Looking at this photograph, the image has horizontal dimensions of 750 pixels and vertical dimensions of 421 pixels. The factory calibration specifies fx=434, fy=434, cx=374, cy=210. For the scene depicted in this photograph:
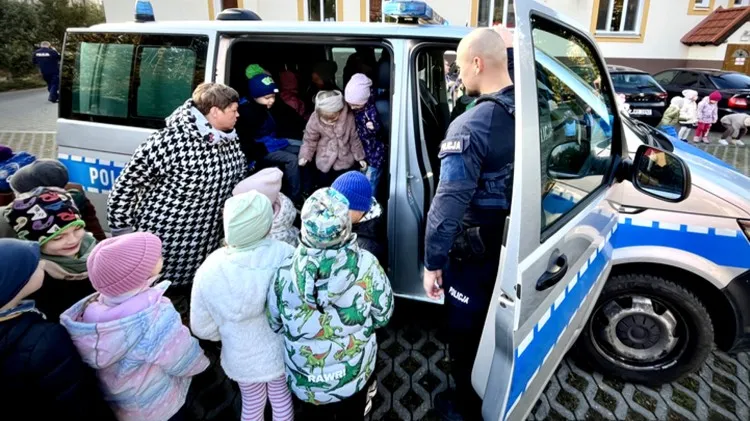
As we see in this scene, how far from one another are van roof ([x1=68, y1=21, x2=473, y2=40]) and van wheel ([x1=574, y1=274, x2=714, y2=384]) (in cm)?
172

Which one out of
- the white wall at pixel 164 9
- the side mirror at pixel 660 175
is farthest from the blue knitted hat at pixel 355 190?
the white wall at pixel 164 9

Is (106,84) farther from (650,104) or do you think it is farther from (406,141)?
(650,104)

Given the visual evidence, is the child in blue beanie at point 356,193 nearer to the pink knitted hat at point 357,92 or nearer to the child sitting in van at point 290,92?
the pink knitted hat at point 357,92

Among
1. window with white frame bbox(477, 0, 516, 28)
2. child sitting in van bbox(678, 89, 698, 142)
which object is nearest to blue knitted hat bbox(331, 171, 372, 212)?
child sitting in van bbox(678, 89, 698, 142)

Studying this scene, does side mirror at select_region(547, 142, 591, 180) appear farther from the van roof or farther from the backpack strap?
the van roof

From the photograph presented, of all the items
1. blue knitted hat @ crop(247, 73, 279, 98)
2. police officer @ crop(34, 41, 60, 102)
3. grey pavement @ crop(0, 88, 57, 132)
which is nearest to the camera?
blue knitted hat @ crop(247, 73, 279, 98)

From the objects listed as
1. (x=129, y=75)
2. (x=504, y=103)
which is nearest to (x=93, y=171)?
(x=129, y=75)

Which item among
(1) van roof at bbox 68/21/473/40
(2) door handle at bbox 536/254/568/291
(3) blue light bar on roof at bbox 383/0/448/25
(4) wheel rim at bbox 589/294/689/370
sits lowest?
(4) wheel rim at bbox 589/294/689/370

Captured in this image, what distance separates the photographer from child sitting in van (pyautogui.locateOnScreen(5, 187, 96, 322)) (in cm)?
173

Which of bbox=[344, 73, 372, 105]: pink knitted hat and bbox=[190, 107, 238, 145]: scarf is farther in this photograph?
bbox=[344, 73, 372, 105]: pink knitted hat

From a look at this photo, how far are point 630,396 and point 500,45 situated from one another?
211 centimetres

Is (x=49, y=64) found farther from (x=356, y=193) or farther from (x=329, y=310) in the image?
(x=329, y=310)

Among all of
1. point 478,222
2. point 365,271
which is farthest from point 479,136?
point 365,271

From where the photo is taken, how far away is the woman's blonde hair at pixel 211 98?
2.23m
